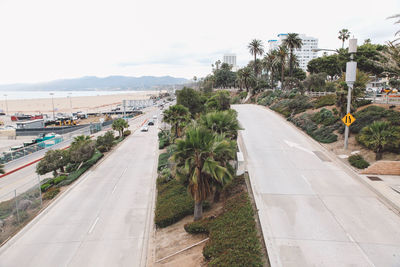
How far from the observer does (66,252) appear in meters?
12.0

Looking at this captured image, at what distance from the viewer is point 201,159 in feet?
36.2

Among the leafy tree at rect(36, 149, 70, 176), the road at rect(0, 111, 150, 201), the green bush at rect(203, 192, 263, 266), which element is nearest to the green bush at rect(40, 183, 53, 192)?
the road at rect(0, 111, 150, 201)

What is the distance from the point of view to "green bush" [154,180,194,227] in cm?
1332

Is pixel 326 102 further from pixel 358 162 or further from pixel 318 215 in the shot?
pixel 318 215

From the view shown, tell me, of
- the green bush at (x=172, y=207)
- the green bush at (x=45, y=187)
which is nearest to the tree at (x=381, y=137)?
the green bush at (x=172, y=207)

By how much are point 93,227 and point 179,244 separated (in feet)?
19.8

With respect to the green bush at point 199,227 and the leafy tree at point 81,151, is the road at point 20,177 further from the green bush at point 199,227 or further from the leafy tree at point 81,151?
the green bush at point 199,227

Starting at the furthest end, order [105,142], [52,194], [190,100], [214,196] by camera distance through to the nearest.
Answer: [190,100], [105,142], [52,194], [214,196]

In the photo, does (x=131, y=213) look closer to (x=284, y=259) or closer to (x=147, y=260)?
(x=147, y=260)

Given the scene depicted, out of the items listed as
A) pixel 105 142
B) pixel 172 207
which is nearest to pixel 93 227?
pixel 172 207

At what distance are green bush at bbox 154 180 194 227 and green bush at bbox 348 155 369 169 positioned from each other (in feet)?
37.5

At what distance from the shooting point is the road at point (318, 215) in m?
8.45

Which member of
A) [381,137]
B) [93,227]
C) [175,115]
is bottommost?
[93,227]

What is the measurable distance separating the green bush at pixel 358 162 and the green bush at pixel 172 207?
449 inches
